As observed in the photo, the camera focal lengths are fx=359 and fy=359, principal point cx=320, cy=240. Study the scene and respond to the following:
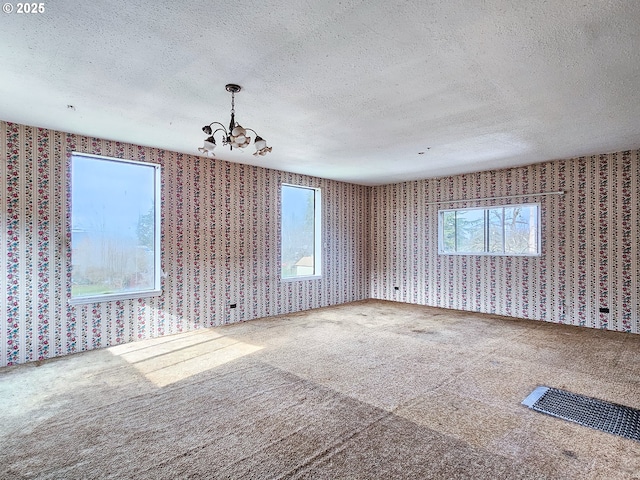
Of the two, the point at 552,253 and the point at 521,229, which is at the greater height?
the point at 521,229

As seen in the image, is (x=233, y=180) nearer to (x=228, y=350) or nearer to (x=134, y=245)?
(x=134, y=245)

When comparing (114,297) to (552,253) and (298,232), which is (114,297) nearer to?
(298,232)

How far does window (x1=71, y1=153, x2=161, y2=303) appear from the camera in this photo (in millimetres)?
4191

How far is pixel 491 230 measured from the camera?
615 centimetres

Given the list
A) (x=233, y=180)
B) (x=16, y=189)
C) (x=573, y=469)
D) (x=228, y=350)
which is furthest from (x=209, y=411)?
(x=233, y=180)

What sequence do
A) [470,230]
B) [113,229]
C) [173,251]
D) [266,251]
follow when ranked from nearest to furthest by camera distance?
1. [113,229]
2. [173,251]
3. [266,251]
4. [470,230]

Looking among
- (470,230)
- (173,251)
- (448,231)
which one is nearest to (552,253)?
(470,230)

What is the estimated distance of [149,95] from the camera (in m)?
2.98

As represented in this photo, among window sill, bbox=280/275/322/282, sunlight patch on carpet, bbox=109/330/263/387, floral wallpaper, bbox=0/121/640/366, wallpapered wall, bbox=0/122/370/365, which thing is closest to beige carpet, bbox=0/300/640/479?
sunlight patch on carpet, bbox=109/330/263/387

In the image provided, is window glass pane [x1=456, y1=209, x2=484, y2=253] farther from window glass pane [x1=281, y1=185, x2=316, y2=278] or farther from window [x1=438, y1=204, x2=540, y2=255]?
window glass pane [x1=281, y1=185, x2=316, y2=278]

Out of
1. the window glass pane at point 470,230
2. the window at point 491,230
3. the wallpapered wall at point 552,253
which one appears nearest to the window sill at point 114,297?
the wallpapered wall at point 552,253

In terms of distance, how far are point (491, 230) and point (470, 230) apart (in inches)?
14.3

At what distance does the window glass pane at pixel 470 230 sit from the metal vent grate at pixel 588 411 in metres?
3.66

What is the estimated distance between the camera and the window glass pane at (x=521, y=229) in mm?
5676
